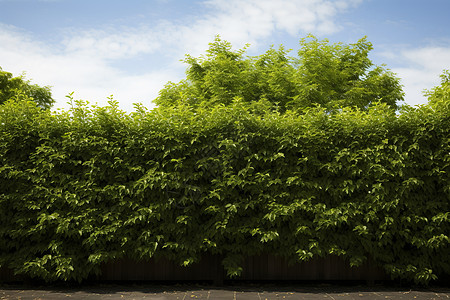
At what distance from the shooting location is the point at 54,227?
725cm

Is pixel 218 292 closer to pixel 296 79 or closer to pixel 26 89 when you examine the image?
pixel 296 79

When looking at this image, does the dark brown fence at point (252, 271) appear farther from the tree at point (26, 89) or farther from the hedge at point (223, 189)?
the tree at point (26, 89)

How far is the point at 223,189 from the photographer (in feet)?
23.8

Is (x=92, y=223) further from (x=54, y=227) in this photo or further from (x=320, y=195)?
(x=320, y=195)

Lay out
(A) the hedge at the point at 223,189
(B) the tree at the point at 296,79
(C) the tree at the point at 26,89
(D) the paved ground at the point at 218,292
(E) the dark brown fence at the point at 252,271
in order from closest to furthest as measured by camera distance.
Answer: (D) the paved ground at the point at 218,292
(A) the hedge at the point at 223,189
(E) the dark brown fence at the point at 252,271
(B) the tree at the point at 296,79
(C) the tree at the point at 26,89

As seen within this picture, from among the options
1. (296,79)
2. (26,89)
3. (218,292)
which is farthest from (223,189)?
(26,89)

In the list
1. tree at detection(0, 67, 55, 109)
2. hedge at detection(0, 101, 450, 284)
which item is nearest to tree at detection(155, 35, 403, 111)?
hedge at detection(0, 101, 450, 284)

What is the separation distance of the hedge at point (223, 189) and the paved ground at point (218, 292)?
0.34m

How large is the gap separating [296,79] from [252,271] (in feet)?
40.9

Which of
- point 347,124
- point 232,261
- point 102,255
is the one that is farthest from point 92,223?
point 347,124

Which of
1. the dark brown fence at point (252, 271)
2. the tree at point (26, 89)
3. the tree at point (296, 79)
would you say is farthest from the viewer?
the tree at point (26, 89)

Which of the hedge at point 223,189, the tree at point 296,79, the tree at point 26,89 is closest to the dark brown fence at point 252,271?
the hedge at point 223,189

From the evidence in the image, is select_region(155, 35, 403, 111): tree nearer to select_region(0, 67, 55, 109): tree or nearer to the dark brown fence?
the dark brown fence

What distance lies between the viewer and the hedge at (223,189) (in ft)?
23.6
